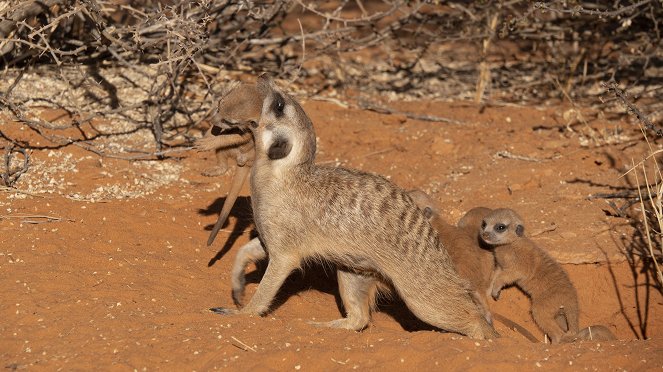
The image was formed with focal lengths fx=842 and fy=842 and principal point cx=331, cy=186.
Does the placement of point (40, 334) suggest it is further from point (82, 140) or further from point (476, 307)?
point (82, 140)

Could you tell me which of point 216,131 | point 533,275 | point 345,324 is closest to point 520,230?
point 533,275

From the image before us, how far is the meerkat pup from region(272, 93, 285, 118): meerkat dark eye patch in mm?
1984

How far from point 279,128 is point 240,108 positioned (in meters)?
0.30

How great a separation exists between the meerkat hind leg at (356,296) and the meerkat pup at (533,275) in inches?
42.8

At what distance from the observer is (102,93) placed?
27.0ft

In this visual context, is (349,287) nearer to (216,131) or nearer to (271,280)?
(271,280)

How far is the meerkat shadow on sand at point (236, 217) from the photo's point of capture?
653cm

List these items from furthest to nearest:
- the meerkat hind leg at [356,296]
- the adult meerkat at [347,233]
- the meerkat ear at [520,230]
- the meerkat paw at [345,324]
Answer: the meerkat ear at [520,230], the meerkat hind leg at [356,296], the meerkat paw at [345,324], the adult meerkat at [347,233]

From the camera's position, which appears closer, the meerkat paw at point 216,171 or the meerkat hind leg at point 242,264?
the meerkat hind leg at point 242,264

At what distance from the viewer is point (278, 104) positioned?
16.5 feet

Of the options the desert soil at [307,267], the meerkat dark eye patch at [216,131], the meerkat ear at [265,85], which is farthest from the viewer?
the meerkat dark eye patch at [216,131]

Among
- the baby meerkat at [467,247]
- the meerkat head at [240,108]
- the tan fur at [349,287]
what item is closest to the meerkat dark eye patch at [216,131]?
the meerkat head at [240,108]

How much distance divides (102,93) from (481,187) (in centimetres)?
377

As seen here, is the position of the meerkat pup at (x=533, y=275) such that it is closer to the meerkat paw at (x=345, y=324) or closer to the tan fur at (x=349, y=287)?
the tan fur at (x=349, y=287)
